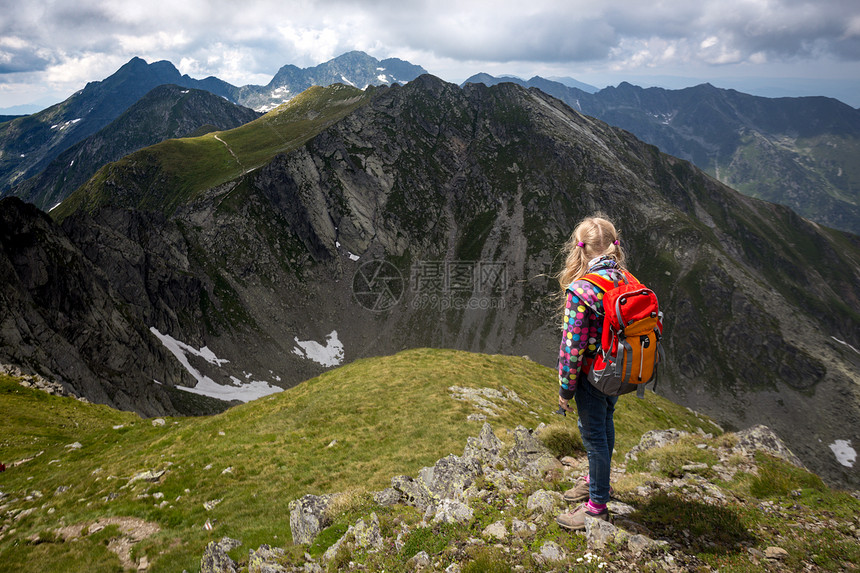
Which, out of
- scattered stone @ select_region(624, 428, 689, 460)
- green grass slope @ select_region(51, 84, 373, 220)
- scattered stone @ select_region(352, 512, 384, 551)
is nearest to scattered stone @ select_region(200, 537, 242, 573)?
scattered stone @ select_region(352, 512, 384, 551)

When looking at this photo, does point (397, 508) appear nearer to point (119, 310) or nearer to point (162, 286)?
point (119, 310)

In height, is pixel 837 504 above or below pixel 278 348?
above

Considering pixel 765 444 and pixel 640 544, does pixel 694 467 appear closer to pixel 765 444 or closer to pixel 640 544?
pixel 765 444

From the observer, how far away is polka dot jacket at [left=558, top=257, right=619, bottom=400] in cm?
682

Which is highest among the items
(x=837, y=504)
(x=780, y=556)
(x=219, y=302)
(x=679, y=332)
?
(x=780, y=556)

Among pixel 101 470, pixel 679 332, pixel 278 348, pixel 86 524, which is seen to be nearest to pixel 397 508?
pixel 86 524

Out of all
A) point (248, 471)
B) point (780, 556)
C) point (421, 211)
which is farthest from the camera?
point (421, 211)

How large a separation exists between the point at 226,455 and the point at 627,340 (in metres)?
19.3

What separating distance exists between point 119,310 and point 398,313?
8734 centimetres

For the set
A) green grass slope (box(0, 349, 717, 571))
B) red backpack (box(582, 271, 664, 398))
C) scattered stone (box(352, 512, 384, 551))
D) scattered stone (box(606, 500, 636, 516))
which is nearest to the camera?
red backpack (box(582, 271, 664, 398))

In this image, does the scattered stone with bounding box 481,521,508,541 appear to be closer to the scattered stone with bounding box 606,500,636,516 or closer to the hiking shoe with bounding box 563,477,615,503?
the hiking shoe with bounding box 563,477,615,503

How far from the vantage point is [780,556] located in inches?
249

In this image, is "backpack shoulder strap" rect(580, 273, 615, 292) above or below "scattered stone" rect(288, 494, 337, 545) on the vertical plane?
above

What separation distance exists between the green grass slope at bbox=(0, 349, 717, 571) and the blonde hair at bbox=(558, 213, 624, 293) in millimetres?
9910
